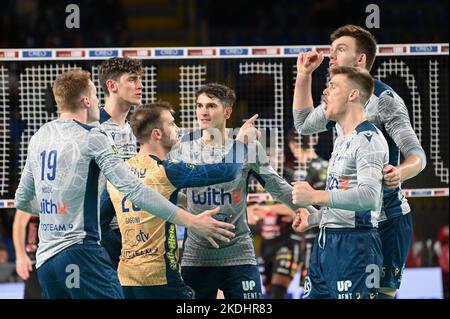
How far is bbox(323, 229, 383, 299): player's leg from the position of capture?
5324mm

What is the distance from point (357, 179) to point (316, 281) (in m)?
0.65

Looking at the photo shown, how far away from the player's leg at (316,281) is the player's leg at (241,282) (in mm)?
481

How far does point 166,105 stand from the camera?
613 cm

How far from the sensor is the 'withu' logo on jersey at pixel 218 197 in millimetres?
6062

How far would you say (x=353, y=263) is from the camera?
17.6 feet

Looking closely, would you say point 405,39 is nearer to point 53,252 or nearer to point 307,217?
point 307,217

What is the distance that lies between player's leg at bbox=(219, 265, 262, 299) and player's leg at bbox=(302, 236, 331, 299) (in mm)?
481

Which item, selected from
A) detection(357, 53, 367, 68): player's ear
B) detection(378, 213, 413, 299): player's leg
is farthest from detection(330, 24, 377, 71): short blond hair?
detection(378, 213, 413, 299): player's leg

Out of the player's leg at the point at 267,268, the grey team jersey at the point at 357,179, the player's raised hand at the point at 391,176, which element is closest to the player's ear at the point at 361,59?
the grey team jersey at the point at 357,179

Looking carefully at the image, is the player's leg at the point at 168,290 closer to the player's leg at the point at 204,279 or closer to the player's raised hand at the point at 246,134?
the player's leg at the point at 204,279

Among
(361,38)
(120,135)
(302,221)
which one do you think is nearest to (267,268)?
(120,135)

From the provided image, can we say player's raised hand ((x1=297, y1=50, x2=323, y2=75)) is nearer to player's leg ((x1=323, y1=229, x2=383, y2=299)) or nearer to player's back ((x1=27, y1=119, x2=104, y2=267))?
player's leg ((x1=323, y1=229, x2=383, y2=299))

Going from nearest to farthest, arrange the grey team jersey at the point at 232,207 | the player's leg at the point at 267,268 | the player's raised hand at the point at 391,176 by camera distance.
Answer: the player's raised hand at the point at 391,176, the grey team jersey at the point at 232,207, the player's leg at the point at 267,268

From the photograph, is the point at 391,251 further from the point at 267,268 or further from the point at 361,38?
the point at 267,268
